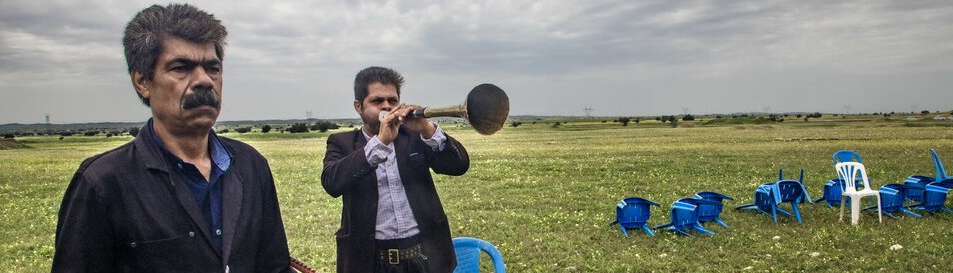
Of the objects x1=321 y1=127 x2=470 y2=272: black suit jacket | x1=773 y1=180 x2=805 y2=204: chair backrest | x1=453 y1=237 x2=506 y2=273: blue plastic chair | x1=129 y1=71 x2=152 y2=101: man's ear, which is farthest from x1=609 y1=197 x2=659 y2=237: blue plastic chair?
x1=129 y1=71 x2=152 y2=101: man's ear

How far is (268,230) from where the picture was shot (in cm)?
257

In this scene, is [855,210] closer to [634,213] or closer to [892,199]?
[892,199]

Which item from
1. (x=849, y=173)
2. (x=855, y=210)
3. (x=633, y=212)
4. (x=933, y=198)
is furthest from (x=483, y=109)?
(x=933, y=198)

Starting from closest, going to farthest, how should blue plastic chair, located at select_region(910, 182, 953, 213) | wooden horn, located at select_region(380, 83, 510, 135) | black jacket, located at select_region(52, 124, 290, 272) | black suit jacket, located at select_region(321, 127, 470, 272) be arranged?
1. black jacket, located at select_region(52, 124, 290, 272)
2. wooden horn, located at select_region(380, 83, 510, 135)
3. black suit jacket, located at select_region(321, 127, 470, 272)
4. blue plastic chair, located at select_region(910, 182, 953, 213)

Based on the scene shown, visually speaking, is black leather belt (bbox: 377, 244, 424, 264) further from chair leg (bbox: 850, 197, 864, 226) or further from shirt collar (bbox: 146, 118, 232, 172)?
chair leg (bbox: 850, 197, 864, 226)

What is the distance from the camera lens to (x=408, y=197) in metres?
3.88

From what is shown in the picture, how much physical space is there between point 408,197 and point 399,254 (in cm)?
35

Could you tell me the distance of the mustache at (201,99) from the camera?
217 centimetres

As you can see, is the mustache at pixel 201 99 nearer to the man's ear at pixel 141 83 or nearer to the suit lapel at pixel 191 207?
the man's ear at pixel 141 83

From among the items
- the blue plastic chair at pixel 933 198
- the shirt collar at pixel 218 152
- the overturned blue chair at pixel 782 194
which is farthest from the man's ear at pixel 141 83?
the blue plastic chair at pixel 933 198

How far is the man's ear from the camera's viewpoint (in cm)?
220

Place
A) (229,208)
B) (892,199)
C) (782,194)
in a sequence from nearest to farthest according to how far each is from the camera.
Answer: (229,208)
(782,194)
(892,199)

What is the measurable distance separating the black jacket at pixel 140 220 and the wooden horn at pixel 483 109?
1.08m

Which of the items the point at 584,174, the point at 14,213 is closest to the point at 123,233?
the point at 14,213
